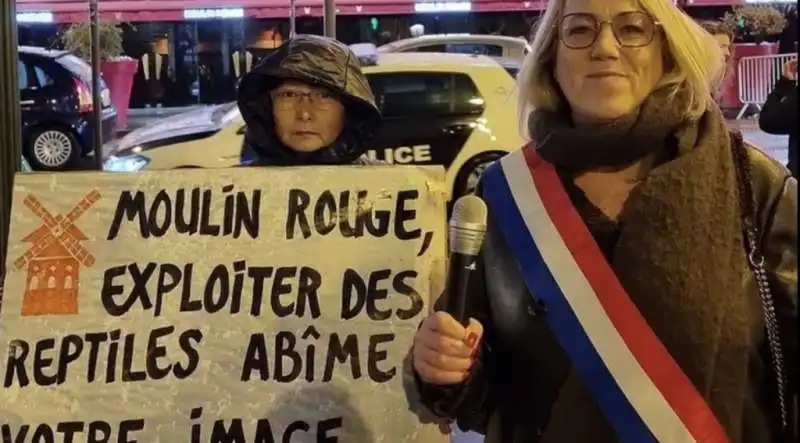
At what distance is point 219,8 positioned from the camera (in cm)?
1146

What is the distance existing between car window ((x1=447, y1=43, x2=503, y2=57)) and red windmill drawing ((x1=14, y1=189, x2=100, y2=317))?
25.2ft

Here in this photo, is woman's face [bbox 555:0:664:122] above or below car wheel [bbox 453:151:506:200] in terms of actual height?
above

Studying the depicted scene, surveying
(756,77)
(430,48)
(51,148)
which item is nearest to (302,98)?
(430,48)

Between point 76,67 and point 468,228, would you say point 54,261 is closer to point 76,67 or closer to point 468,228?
point 468,228

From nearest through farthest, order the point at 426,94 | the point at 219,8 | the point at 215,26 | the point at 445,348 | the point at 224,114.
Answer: the point at 445,348 → the point at 426,94 → the point at 224,114 → the point at 215,26 → the point at 219,8

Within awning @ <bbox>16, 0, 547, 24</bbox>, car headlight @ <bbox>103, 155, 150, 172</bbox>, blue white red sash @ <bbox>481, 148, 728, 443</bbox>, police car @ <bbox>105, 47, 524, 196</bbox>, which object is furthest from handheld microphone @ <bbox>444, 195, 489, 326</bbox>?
awning @ <bbox>16, 0, 547, 24</bbox>

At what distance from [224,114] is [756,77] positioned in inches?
265

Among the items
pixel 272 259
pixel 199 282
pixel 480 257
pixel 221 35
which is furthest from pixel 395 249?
pixel 221 35

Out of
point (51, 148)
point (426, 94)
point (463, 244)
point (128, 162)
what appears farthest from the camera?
point (51, 148)

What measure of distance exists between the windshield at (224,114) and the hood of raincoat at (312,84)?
14.4 ft

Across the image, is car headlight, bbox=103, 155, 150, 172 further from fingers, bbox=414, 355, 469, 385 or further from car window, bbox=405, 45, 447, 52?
fingers, bbox=414, 355, 469, 385

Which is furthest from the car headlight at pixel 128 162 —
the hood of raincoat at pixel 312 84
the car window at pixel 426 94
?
the hood of raincoat at pixel 312 84

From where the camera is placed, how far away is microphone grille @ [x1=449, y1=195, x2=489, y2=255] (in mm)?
1268

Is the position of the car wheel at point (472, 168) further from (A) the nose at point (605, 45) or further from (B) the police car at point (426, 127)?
(A) the nose at point (605, 45)
